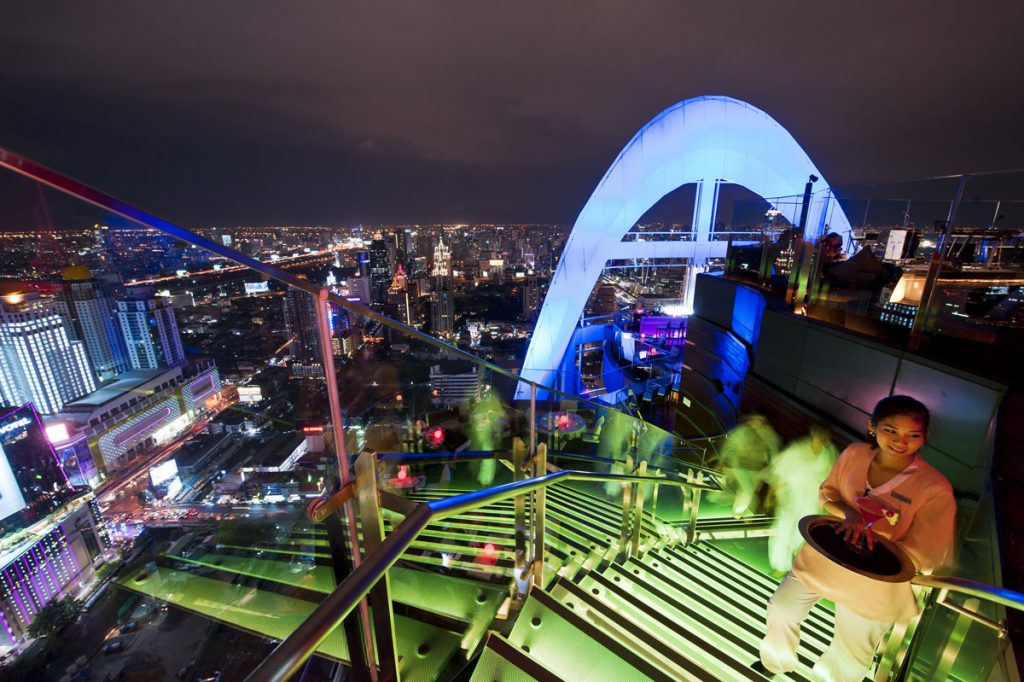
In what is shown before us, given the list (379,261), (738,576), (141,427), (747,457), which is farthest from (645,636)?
(379,261)

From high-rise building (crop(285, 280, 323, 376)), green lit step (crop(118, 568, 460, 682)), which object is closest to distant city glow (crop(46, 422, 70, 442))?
green lit step (crop(118, 568, 460, 682))

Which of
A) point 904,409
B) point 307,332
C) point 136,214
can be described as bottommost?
point 904,409

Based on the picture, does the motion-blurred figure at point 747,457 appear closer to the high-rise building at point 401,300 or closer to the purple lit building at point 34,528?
the purple lit building at point 34,528

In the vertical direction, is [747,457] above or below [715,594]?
below

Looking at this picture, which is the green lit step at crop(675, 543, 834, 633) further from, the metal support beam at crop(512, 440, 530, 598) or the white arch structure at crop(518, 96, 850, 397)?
the white arch structure at crop(518, 96, 850, 397)

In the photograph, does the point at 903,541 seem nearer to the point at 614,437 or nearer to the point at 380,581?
the point at 380,581
